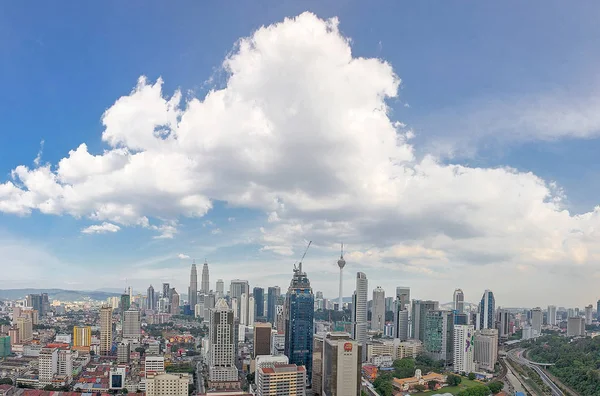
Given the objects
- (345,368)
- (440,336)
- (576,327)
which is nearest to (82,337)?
(345,368)

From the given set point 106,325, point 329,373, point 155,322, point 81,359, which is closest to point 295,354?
point 329,373

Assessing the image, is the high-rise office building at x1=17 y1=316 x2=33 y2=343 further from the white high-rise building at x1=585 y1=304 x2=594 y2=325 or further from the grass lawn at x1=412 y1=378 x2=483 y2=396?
the white high-rise building at x1=585 y1=304 x2=594 y2=325

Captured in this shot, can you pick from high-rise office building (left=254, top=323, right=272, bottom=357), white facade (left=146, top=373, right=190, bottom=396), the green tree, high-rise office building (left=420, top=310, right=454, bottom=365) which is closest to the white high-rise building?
high-rise office building (left=420, top=310, right=454, bottom=365)

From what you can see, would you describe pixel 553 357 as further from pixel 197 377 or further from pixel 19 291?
pixel 19 291

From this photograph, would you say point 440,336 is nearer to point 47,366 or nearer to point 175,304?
point 47,366

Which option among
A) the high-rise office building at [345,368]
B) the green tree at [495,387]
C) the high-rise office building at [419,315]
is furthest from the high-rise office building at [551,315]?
the high-rise office building at [345,368]

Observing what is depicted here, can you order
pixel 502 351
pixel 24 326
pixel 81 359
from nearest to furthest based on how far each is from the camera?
1. pixel 81 359
2. pixel 24 326
3. pixel 502 351
